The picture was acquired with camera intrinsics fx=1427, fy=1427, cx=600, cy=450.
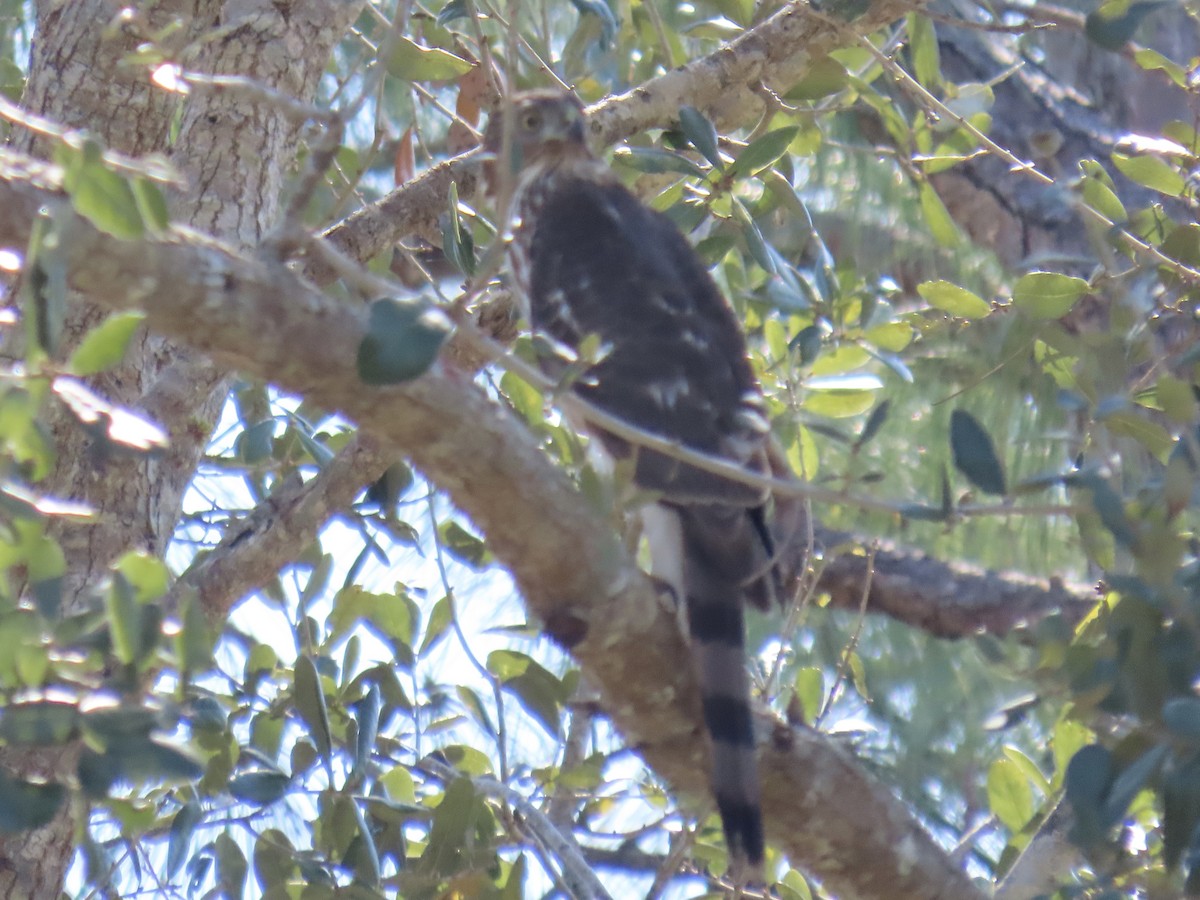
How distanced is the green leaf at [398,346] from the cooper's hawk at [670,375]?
0.52 metres

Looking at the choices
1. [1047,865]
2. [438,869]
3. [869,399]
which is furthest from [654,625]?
[869,399]

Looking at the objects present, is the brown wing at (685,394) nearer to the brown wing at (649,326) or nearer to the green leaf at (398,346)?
the brown wing at (649,326)

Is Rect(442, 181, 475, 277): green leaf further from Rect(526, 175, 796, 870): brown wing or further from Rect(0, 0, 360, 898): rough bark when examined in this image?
Rect(0, 0, 360, 898): rough bark

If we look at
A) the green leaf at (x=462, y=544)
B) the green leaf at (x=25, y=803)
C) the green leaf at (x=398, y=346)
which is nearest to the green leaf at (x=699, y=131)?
the green leaf at (x=462, y=544)

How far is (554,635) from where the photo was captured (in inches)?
68.5

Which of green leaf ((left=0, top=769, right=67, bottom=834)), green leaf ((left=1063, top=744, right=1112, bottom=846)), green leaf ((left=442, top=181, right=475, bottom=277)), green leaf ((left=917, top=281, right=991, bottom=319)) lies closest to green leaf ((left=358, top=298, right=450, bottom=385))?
green leaf ((left=0, top=769, right=67, bottom=834))

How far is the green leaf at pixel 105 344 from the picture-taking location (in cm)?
113

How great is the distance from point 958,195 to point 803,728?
3.02 meters

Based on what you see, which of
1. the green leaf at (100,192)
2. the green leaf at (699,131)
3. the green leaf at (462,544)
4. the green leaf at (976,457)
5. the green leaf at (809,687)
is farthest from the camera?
the green leaf at (462,544)

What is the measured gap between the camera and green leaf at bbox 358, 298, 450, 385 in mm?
1248

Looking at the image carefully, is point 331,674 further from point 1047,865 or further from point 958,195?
point 958,195

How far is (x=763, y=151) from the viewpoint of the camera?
2.32 metres

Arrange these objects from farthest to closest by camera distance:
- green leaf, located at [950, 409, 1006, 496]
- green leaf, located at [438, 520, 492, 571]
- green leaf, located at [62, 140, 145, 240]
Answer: green leaf, located at [438, 520, 492, 571]
green leaf, located at [950, 409, 1006, 496]
green leaf, located at [62, 140, 145, 240]

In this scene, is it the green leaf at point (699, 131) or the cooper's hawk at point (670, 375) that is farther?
the green leaf at point (699, 131)
